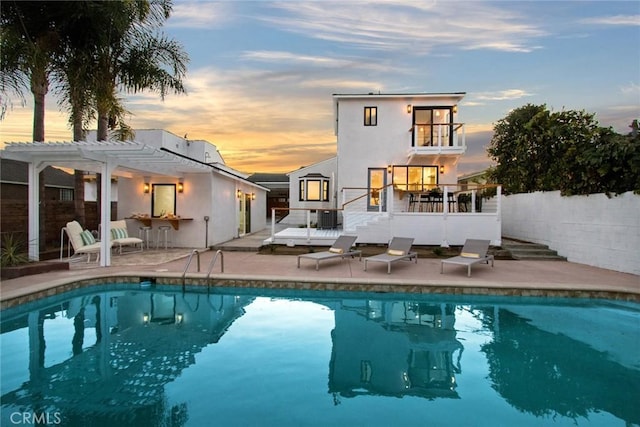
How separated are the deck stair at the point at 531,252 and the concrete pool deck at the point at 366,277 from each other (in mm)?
1025

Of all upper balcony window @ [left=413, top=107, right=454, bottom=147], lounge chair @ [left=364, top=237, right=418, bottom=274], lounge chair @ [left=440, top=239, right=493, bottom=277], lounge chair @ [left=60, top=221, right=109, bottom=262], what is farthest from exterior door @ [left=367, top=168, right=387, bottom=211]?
lounge chair @ [left=60, top=221, right=109, bottom=262]

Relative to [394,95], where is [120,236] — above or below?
below

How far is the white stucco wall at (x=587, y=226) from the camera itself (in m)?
9.49

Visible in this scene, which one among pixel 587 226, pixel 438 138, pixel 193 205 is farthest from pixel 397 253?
pixel 193 205

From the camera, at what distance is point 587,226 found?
10758 millimetres

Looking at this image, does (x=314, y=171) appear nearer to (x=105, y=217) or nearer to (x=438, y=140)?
(x=438, y=140)

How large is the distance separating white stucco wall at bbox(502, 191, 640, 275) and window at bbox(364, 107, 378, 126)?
725cm

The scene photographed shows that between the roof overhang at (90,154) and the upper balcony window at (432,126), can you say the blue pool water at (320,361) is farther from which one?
the upper balcony window at (432,126)

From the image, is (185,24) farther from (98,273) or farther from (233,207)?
(98,273)

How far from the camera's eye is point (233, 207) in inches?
661

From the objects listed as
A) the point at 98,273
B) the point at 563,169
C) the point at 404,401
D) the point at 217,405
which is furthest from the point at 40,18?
the point at 563,169

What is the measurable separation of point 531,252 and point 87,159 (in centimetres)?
1468

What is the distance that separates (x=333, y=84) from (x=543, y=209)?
11.0 m

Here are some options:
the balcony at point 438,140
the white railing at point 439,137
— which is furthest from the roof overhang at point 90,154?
the white railing at point 439,137
